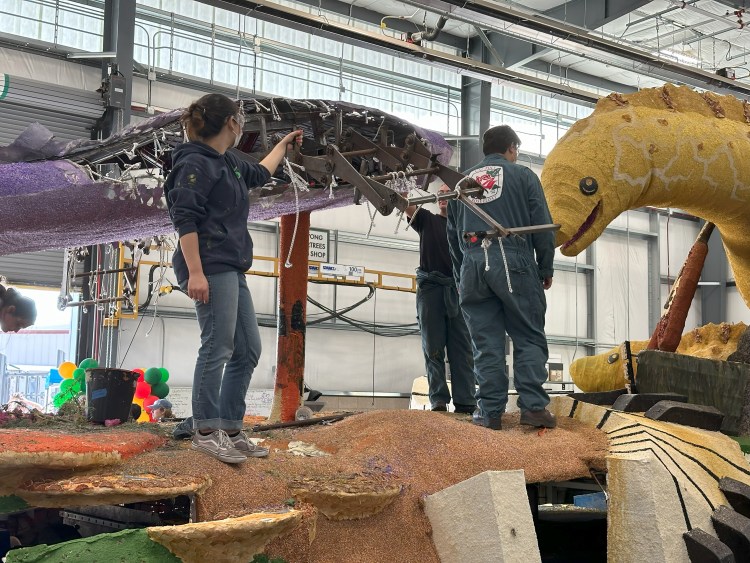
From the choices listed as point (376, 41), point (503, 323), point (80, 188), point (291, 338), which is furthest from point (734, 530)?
point (376, 41)

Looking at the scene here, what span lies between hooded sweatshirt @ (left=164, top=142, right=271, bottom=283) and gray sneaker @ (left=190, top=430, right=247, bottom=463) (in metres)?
0.61

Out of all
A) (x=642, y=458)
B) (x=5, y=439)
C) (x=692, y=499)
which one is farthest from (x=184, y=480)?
(x=692, y=499)

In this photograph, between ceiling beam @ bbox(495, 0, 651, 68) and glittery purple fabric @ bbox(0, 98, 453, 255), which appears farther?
ceiling beam @ bbox(495, 0, 651, 68)

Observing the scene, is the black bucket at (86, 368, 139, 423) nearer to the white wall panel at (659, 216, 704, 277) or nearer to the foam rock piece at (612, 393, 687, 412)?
the foam rock piece at (612, 393, 687, 412)

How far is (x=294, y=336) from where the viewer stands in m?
5.00

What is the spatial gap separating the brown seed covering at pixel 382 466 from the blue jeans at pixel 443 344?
90 centimetres

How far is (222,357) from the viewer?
3152mm

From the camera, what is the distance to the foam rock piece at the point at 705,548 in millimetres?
3166

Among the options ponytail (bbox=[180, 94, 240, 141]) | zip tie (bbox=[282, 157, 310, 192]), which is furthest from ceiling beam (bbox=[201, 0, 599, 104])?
ponytail (bbox=[180, 94, 240, 141])

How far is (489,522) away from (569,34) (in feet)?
24.1

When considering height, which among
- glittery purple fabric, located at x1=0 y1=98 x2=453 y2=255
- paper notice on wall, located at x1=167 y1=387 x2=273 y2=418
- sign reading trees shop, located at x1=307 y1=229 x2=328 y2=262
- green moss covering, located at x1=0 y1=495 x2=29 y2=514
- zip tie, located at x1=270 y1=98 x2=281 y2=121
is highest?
sign reading trees shop, located at x1=307 y1=229 x2=328 y2=262

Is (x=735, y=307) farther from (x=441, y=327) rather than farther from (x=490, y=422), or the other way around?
(x=490, y=422)

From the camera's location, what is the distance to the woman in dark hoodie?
308 centimetres

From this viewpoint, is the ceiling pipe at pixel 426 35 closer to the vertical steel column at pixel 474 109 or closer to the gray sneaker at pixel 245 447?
the vertical steel column at pixel 474 109
